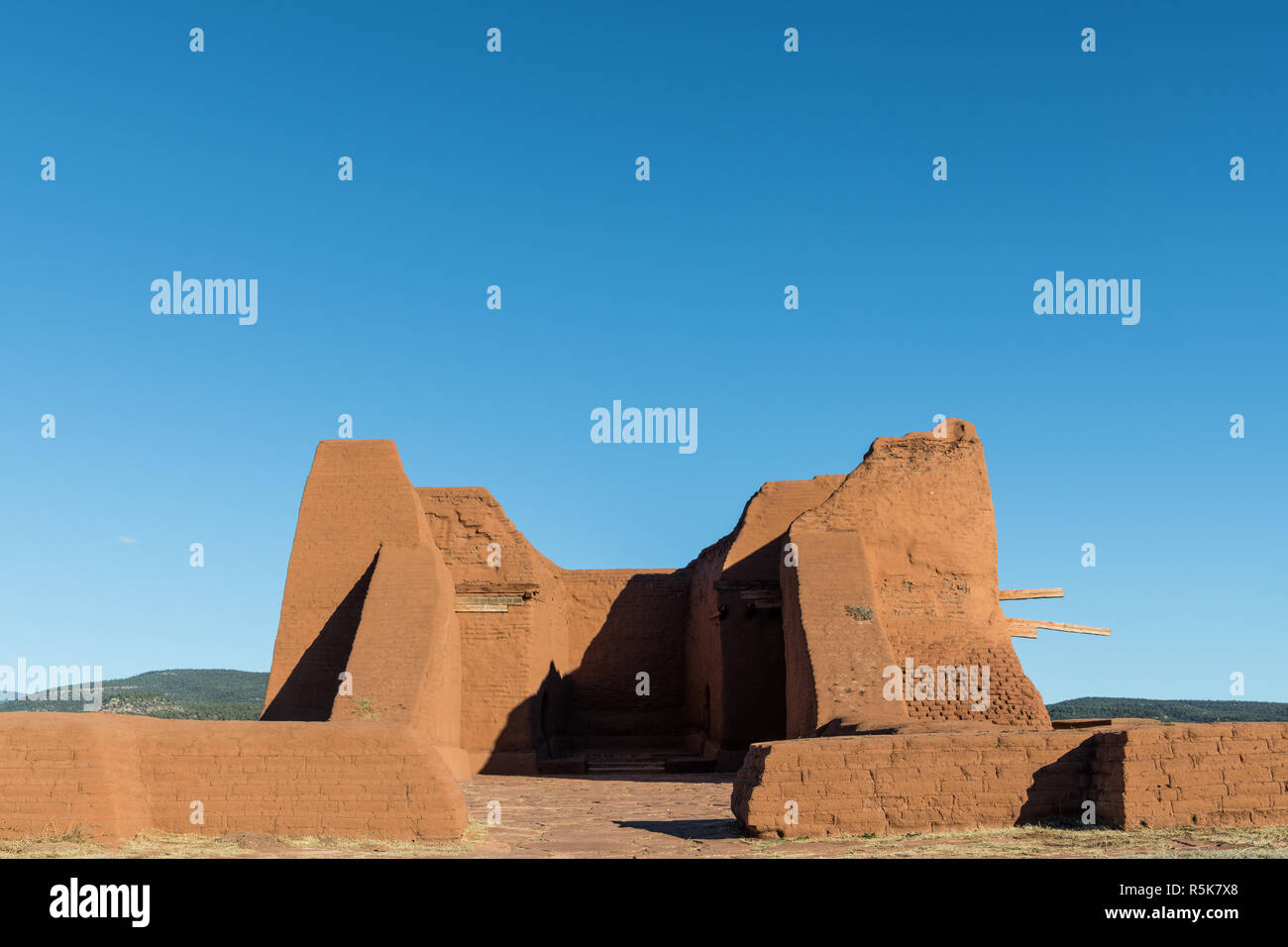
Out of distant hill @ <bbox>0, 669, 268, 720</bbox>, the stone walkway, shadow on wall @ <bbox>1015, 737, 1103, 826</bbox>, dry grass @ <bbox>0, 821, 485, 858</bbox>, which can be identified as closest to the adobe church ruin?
shadow on wall @ <bbox>1015, 737, 1103, 826</bbox>

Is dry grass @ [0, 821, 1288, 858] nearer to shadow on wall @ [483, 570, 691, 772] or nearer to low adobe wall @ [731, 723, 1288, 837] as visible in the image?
low adobe wall @ [731, 723, 1288, 837]

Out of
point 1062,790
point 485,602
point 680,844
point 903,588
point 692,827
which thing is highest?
point 903,588

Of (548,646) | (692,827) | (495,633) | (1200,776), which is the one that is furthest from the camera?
(548,646)

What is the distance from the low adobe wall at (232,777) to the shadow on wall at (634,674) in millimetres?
11492

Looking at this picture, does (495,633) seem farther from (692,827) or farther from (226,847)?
(226,847)

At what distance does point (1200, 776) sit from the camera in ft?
28.0

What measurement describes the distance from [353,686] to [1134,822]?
994 centimetres

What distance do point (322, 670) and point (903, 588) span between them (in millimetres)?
8931

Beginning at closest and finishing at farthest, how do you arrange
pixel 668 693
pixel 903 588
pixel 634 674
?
1. pixel 903 588
2. pixel 668 693
3. pixel 634 674

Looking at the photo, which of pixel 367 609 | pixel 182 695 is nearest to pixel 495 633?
→ pixel 367 609

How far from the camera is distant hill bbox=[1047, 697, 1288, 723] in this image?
53.6 m
